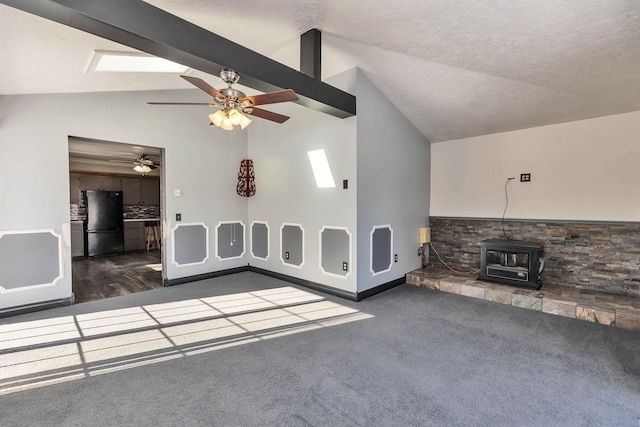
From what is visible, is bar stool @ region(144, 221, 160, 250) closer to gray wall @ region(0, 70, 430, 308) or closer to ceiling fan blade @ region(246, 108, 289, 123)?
gray wall @ region(0, 70, 430, 308)

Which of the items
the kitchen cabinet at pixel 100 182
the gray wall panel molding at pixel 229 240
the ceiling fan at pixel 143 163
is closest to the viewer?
the gray wall panel molding at pixel 229 240

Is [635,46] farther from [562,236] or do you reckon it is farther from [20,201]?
[20,201]

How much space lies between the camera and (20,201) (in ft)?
11.3

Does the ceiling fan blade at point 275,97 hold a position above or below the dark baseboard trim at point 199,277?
above

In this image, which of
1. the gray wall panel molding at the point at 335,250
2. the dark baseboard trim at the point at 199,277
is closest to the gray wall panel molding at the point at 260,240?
A: the dark baseboard trim at the point at 199,277

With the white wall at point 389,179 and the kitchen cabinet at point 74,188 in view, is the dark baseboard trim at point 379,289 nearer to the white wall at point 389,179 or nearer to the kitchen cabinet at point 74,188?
the white wall at point 389,179

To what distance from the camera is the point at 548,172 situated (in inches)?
168

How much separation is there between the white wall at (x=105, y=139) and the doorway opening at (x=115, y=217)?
30.2 inches

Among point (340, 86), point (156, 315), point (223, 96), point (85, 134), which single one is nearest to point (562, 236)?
point (340, 86)

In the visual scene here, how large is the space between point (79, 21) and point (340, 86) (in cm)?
282

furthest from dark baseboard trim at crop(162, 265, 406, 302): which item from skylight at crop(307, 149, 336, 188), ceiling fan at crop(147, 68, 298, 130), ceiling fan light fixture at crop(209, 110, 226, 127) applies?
ceiling fan light fixture at crop(209, 110, 226, 127)

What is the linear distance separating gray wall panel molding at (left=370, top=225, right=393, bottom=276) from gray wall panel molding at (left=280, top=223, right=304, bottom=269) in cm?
115

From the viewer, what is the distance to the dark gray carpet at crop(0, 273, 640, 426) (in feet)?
6.00

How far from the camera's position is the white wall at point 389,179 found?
13.1 ft
